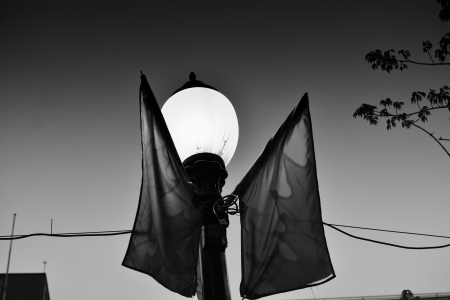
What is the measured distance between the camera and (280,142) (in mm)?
3438

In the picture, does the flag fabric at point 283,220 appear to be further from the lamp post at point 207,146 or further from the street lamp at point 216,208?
the lamp post at point 207,146

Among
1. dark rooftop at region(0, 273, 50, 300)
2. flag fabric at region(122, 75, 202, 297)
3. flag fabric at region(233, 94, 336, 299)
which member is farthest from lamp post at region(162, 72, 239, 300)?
dark rooftop at region(0, 273, 50, 300)

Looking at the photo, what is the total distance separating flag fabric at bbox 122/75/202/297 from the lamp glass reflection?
37 cm

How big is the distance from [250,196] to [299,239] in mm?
496

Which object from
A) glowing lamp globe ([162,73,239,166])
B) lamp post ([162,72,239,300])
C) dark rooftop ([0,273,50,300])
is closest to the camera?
lamp post ([162,72,239,300])

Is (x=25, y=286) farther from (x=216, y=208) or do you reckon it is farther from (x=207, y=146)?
(x=216, y=208)

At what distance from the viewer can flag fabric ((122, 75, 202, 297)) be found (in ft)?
8.86

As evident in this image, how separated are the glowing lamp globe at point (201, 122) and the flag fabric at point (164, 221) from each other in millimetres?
373

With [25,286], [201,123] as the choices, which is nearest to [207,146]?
[201,123]

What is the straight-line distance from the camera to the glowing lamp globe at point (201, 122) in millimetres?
3453

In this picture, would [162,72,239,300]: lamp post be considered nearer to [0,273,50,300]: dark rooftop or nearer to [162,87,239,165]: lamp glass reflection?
[162,87,239,165]: lamp glass reflection

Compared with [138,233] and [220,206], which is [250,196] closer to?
[220,206]

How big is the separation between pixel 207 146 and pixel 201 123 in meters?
0.22

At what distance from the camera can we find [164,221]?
9.24 ft
